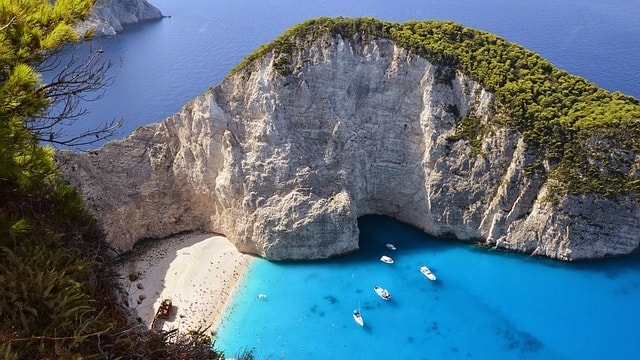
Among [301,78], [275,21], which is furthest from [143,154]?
[275,21]

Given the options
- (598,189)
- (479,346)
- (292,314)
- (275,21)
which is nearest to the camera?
(479,346)

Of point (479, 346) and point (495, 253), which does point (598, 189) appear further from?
point (479, 346)

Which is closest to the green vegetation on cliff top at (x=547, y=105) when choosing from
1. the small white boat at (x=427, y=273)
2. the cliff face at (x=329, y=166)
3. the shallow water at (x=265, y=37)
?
the cliff face at (x=329, y=166)

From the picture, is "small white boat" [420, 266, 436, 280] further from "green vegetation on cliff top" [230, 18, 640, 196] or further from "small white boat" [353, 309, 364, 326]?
"green vegetation on cliff top" [230, 18, 640, 196]

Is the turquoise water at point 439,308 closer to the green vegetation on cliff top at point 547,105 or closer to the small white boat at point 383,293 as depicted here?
the small white boat at point 383,293

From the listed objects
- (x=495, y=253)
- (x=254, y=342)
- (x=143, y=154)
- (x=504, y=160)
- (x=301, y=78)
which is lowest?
(x=254, y=342)

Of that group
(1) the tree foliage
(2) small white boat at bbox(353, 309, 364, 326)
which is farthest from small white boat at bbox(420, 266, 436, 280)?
(1) the tree foliage
